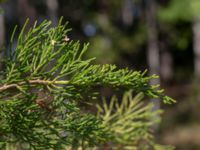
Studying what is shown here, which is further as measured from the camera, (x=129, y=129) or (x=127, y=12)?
(x=127, y=12)

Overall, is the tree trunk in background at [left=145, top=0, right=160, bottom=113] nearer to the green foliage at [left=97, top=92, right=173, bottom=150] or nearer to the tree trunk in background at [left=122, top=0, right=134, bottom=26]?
the tree trunk in background at [left=122, top=0, right=134, bottom=26]

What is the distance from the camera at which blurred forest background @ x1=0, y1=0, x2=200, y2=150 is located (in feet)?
71.9

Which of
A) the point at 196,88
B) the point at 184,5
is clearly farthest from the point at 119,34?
the point at 184,5

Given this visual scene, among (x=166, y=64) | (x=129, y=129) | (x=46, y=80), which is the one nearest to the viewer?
(x=46, y=80)

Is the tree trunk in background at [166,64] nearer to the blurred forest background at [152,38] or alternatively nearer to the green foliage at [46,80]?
the blurred forest background at [152,38]

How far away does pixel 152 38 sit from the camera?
1035 inches

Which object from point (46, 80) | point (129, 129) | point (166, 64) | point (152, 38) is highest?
point (152, 38)

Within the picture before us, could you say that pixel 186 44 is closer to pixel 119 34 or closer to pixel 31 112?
pixel 119 34

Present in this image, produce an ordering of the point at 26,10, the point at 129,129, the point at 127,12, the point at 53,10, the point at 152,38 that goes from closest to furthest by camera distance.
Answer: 1. the point at 129,129
2. the point at 53,10
3. the point at 26,10
4. the point at 152,38
5. the point at 127,12

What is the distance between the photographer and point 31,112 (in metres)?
1.12

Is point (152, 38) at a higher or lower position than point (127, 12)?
lower

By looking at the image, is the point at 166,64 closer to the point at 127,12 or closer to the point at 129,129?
the point at 127,12

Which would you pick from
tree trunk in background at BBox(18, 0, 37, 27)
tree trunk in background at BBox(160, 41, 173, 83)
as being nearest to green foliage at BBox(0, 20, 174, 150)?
tree trunk in background at BBox(18, 0, 37, 27)

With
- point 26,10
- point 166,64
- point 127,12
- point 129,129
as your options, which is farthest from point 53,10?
point 129,129
